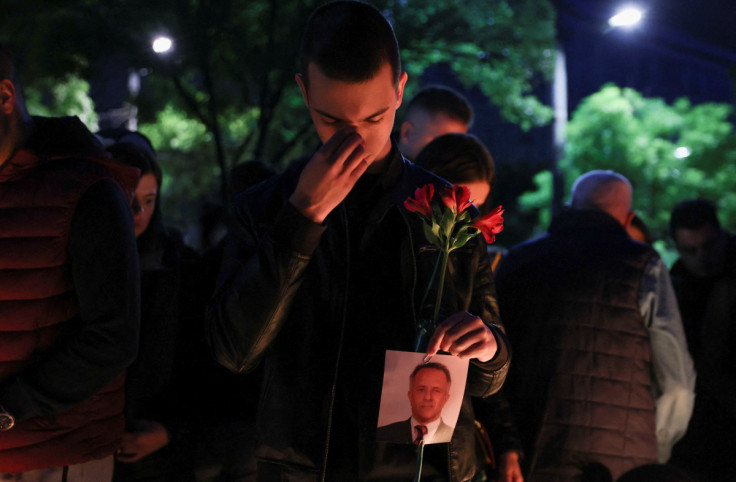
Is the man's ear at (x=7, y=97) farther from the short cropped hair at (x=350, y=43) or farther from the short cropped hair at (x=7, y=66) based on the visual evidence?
the short cropped hair at (x=350, y=43)

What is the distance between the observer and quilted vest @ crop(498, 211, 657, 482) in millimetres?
3092

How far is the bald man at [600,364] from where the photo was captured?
310cm

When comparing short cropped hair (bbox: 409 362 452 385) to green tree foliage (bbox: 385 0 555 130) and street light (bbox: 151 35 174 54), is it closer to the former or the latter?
street light (bbox: 151 35 174 54)

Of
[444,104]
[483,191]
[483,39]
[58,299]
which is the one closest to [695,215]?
[444,104]

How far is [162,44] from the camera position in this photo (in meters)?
10.0

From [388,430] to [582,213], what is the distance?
224cm

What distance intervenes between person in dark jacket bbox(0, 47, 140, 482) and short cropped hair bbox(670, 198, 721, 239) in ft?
13.3

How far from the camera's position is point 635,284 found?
3156 mm

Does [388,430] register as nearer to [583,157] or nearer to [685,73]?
[583,157]

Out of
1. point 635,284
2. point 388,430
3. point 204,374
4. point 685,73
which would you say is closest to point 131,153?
point 204,374

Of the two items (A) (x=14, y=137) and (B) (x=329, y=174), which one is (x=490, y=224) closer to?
(B) (x=329, y=174)

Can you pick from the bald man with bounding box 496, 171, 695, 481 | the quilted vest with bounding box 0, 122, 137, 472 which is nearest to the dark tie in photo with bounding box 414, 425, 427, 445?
the quilted vest with bounding box 0, 122, 137, 472

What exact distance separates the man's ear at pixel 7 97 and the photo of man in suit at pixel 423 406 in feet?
4.90

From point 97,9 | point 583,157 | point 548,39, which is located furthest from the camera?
point 583,157
